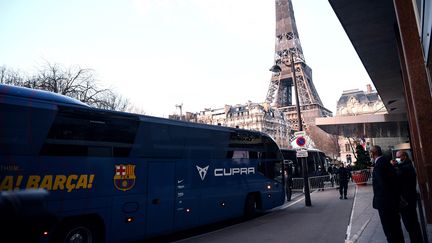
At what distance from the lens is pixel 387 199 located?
217 inches

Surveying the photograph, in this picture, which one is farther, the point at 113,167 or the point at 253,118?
the point at 253,118

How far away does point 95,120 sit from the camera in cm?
717

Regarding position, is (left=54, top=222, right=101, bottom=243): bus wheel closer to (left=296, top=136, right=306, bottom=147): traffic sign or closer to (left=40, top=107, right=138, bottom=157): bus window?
(left=40, top=107, right=138, bottom=157): bus window

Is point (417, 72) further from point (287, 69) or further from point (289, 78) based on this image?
point (287, 69)

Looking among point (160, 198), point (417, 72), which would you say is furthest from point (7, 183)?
point (417, 72)

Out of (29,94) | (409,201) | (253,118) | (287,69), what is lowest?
(409,201)

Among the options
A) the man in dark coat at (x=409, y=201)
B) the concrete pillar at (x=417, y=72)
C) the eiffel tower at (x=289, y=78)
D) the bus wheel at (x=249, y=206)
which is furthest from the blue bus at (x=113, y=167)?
the eiffel tower at (x=289, y=78)

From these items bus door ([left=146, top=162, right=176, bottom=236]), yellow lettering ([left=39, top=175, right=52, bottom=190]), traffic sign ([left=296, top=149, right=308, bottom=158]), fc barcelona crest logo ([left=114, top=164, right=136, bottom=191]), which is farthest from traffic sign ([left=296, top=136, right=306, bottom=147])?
yellow lettering ([left=39, top=175, right=52, bottom=190])

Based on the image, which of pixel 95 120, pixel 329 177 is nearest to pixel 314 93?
pixel 329 177

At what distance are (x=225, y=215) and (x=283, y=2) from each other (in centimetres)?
10480

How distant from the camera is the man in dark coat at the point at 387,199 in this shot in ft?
17.8

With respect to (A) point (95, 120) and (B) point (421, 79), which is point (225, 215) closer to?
(A) point (95, 120)

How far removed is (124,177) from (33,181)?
2.11 meters

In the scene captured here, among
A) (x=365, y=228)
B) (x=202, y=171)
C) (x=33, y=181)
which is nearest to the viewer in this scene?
(x=33, y=181)
